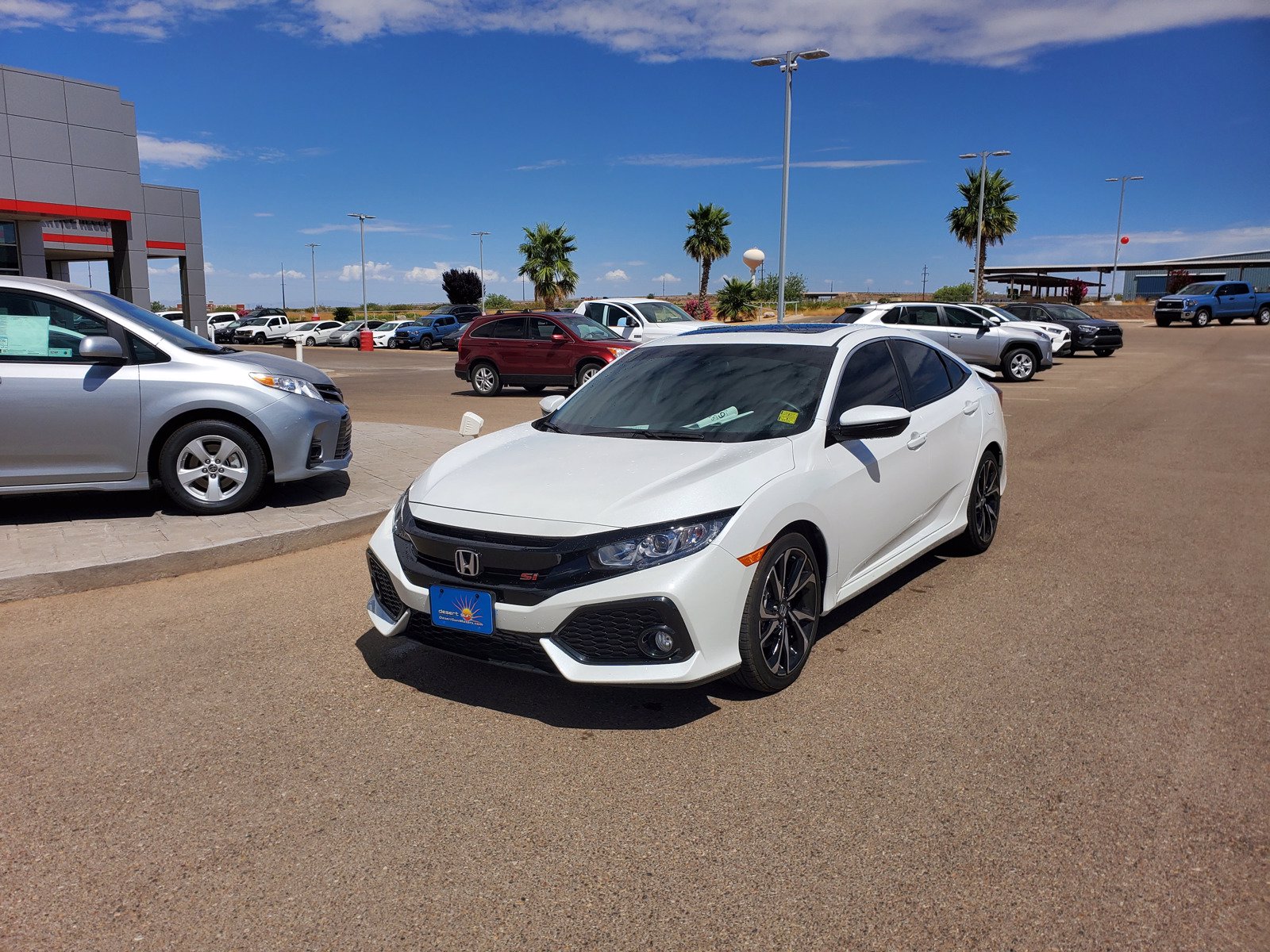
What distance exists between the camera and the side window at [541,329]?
60.1 feet

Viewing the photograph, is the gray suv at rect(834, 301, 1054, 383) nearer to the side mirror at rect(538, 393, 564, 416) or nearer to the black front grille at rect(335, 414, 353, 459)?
the black front grille at rect(335, 414, 353, 459)

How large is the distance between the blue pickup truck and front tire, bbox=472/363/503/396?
34.8 meters

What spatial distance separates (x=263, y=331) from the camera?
173ft

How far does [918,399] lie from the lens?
538 cm

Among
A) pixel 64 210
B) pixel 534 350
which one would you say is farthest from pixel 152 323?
pixel 64 210

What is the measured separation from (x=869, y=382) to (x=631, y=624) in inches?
86.2

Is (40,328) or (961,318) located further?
(961,318)

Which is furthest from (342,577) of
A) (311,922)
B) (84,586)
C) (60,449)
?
(311,922)

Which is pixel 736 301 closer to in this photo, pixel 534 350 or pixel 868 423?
pixel 534 350

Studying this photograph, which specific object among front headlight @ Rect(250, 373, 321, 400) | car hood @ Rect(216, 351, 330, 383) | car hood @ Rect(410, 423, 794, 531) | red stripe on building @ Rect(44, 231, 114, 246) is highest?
red stripe on building @ Rect(44, 231, 114, 246)

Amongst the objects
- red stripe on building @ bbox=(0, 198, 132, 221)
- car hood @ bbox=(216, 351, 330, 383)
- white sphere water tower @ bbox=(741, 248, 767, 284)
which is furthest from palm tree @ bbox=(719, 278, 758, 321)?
car hood @ bbox=(216, 351, 330, 383)

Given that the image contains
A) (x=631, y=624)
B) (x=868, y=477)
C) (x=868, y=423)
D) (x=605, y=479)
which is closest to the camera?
(x=631, y=624)

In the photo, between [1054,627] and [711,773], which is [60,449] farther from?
[1054,627]

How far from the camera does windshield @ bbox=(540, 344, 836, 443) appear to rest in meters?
4.46
